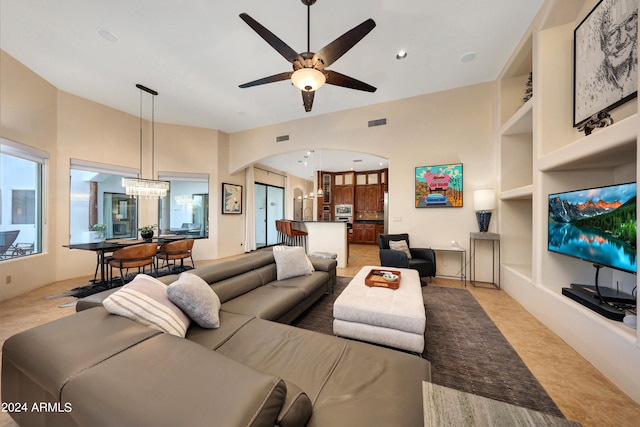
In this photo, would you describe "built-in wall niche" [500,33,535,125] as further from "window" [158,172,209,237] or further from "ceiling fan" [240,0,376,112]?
"window" [158,172,209,237]

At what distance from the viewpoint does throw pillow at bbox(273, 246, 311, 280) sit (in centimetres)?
292

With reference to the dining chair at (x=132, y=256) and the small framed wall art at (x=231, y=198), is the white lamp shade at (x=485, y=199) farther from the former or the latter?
the small framed wall art at (x=231, y=198)

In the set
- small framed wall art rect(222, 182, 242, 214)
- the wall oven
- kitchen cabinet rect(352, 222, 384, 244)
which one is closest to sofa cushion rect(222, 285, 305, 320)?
small framed wall art rect(222, 182, 242, 214)

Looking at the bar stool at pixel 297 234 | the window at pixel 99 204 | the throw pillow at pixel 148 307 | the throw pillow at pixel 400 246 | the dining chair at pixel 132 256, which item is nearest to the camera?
the throw pillow at pixel 148 307

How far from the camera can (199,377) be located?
0.80 metres

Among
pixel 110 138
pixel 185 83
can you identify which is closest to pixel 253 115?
pixel 185 83

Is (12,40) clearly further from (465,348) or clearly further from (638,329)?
(638,329)

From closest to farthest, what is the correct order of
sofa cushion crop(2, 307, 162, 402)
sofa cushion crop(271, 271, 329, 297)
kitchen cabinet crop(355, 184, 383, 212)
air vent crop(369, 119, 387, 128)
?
1. sofa cushion crop(2, 307, 162, 402)
2. sofa cushion crop(271, 271, 329, 297)
3. air vent crop(369, 119, 387, 128)
4. kitchen cabinet crop(355, 184, 383, 212)

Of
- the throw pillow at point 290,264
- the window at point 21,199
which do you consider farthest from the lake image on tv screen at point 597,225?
the window at point 21,199

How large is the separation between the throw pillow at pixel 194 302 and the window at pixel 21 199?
389cm

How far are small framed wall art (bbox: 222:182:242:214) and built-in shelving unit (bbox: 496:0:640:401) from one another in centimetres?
613

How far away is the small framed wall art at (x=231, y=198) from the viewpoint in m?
6.16

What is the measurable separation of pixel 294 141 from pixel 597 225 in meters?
4.95

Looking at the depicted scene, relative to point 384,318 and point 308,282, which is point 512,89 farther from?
point 308,282
